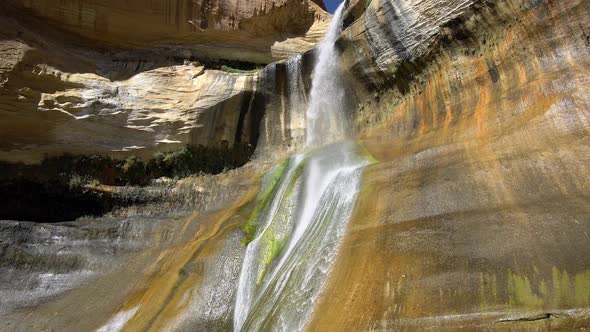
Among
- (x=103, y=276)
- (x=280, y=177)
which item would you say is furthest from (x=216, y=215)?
(x=103, y=276)

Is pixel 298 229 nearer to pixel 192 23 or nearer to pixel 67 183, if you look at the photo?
pixel 67 183

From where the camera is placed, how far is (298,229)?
695 cm

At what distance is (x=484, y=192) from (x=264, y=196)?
16.6ft

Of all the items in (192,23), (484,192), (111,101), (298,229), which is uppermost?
(192,23)

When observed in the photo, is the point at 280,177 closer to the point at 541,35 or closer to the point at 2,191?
the point at 541,35

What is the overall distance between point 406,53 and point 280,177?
375cm

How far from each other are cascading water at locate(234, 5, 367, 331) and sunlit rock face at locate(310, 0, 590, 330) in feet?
1.00

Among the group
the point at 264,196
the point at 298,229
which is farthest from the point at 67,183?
the point at 298,229

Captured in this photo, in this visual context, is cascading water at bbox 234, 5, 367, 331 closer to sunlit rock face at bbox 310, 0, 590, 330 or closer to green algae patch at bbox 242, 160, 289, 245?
green algae patch at bbox 242, 160, 289, 245

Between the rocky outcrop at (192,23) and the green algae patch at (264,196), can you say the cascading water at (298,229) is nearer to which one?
the green algae patch at (264,196)

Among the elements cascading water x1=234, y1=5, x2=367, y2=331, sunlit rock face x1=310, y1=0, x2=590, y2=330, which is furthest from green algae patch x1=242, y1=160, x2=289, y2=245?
sunlit rock face x1=310, y1=0, x2=590, y2=330

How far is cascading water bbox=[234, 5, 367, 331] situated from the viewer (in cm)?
505

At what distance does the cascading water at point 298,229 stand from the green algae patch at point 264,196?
0.03 meters

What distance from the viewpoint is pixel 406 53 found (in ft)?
28.8
